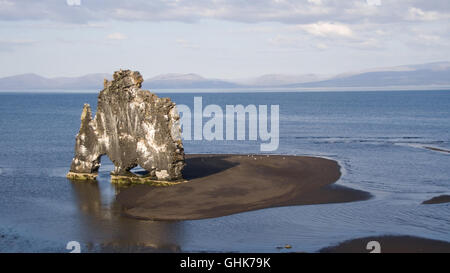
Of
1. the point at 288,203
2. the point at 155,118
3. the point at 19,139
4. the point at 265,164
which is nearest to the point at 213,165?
the point at 265,164

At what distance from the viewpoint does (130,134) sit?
4812cm

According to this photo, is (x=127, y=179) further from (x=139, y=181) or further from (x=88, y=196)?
(x=88, y=196)

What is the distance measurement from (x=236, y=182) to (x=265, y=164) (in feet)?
31.4

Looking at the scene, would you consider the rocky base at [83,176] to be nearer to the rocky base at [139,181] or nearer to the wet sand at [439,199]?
the rocky base at [139,181]

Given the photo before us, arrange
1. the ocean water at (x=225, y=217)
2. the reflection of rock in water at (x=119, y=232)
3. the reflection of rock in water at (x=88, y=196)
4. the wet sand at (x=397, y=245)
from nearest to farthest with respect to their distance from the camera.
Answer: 1. the wet sand at (x=397, y=245)
2. the reflection of rock in water at (x=119, y=232)
3. the ocean water at (x=225, y=217)
4. the reflection of rock in water at (x=88, y=196)

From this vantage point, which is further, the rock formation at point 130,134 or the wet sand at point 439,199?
the rock formation at point 130,134

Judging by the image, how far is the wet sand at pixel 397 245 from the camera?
2984 centimetres

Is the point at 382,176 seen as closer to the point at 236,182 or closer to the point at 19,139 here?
the point at 236,182

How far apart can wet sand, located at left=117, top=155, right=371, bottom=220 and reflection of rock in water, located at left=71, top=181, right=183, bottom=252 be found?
4.63ft

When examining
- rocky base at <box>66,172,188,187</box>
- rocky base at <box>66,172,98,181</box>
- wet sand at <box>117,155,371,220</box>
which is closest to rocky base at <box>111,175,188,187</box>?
rocky base at <box>66,172,188,187</box>

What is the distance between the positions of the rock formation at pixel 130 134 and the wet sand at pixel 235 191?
92.4 inches

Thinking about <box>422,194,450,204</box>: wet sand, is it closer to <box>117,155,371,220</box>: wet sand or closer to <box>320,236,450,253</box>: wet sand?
<box>117,155,371,220</box>: wet sand

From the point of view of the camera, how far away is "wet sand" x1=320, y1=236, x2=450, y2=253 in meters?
29.8

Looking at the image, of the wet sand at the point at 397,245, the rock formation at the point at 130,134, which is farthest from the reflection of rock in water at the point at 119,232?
the wet sand at the point at 397,245
